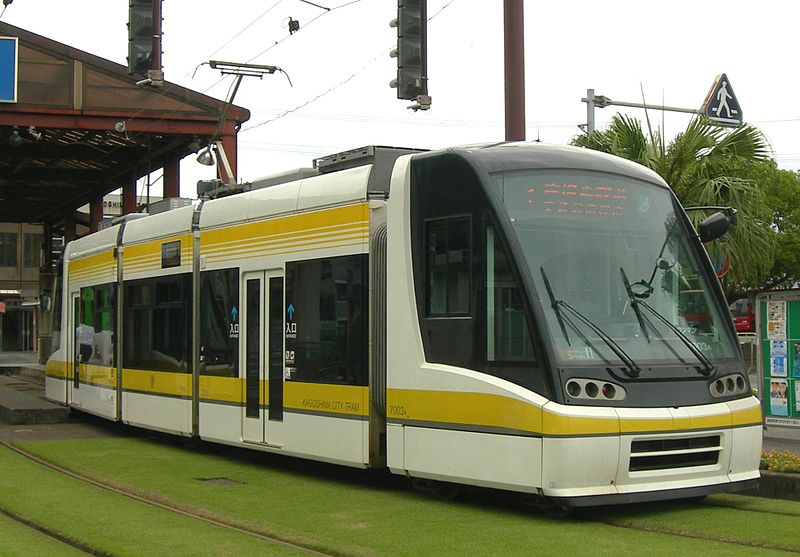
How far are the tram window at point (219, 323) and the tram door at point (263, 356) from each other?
251 millimetres

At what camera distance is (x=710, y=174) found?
1836cm

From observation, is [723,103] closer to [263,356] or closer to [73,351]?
[263,356]

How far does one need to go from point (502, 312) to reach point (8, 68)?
19.3 m

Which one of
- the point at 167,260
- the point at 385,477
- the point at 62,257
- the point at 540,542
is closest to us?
the point at 540,542

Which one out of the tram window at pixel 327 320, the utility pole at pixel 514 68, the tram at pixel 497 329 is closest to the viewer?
the tram at pixel 497 329

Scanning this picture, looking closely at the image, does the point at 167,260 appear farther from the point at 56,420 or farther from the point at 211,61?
the point at 56,420

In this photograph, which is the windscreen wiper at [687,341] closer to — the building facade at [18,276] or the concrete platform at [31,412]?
the concrete platform at [31,412]

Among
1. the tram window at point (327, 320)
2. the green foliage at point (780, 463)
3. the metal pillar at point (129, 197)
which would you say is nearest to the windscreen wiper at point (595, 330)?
the green foliage at point (780, 463)

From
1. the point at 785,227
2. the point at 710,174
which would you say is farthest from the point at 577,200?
the point at 785,227

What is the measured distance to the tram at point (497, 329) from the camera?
9.43 metres

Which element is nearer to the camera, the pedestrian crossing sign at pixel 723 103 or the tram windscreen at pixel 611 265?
the tram windscreen at pixel 611 265

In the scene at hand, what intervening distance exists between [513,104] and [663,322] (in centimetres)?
421

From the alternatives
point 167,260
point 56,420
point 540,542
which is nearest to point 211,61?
point 167,260

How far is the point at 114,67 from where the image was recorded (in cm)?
2647
